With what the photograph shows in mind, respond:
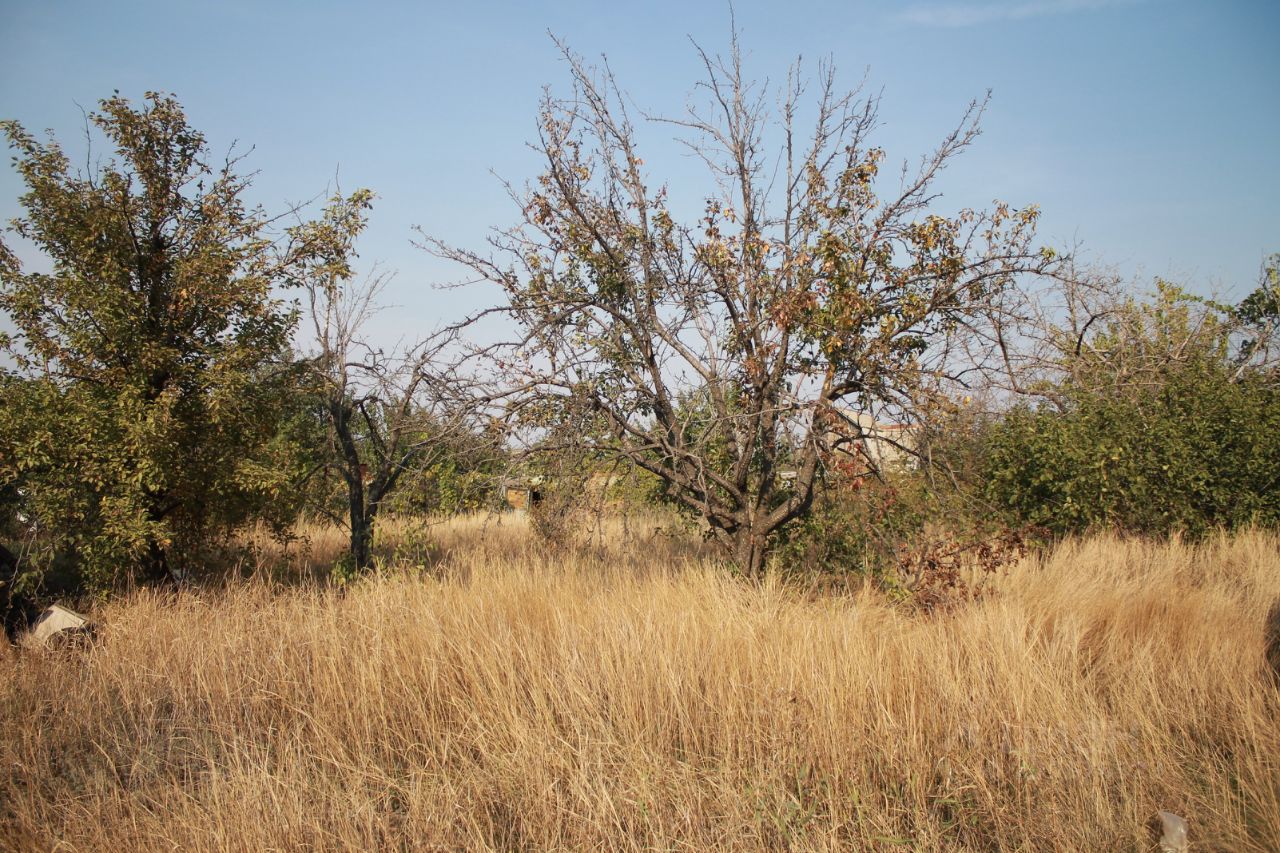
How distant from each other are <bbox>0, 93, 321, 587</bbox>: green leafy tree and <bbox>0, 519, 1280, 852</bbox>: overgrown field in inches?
58.1

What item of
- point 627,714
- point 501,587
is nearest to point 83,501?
point 501,587

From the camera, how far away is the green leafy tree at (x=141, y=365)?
7.21 m

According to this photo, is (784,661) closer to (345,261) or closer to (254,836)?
(254,836)

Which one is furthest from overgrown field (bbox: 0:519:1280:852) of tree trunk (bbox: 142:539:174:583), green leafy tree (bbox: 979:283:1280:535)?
green leafy tree (bbox: 979:283:1280:535)

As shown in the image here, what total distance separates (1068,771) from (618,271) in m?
4.79

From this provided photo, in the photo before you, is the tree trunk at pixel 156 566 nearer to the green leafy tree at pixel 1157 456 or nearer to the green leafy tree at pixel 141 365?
the green leafy tree at pixel 141 365

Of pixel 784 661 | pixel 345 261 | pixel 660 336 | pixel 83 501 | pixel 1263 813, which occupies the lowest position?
pixel 1263 813

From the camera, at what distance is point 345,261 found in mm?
8938

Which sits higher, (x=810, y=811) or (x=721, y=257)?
(x=721, y=257)

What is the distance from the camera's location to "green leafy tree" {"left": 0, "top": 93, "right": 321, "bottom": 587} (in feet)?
23.6

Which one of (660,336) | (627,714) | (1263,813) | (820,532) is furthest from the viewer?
(820,532)

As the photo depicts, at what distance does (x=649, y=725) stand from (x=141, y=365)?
6.17 m

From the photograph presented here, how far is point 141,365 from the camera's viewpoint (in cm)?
756

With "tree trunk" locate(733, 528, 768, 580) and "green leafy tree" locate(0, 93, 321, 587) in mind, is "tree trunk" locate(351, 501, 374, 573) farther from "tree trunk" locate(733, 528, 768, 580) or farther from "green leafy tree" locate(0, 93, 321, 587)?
"tree trunk" locate(733, 528, 768, 580)
